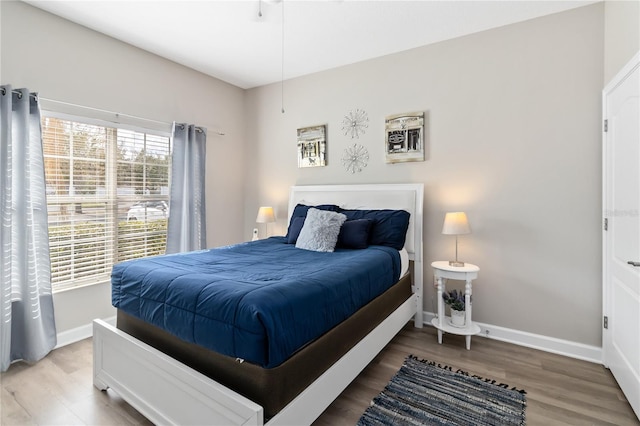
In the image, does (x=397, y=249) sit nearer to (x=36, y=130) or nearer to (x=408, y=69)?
(x=408, y=69)

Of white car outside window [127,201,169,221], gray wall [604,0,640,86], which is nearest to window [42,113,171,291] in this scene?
white car outside window [127,201,169,221]

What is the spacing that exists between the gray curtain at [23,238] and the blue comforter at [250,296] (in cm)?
99

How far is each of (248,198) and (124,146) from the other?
171 cm

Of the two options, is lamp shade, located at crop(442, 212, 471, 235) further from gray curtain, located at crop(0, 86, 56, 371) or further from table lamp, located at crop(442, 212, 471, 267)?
gray curtain, located at crop(0, 86, 56, 371)

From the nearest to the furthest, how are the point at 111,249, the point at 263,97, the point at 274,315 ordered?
the point at 274,315 → the point at 111,249 → the point at 263,97

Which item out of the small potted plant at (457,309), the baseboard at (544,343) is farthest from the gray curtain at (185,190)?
the baseboard at (544,343)

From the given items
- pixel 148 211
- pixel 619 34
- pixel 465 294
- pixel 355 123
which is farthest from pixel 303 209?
pixel 619 34

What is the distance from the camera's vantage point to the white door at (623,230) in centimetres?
186

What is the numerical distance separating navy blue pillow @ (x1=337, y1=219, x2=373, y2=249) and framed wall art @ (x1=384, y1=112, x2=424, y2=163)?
0.85 metres

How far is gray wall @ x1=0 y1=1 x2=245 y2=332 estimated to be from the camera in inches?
100

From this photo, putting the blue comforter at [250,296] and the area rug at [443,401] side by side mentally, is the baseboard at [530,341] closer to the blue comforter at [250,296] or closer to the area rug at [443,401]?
the area rug at [443,401]

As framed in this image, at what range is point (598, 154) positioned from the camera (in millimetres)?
2488

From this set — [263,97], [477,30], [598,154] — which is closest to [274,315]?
[598,154]

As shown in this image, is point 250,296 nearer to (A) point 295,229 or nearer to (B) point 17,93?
(A) point 295,229
